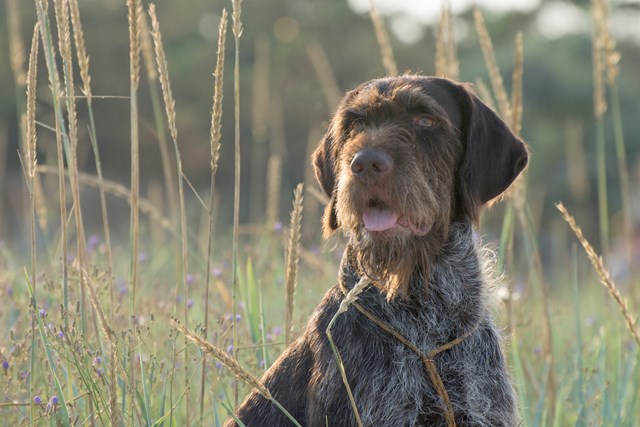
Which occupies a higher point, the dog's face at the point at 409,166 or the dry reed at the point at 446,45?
the dry reed at the point at 446,45

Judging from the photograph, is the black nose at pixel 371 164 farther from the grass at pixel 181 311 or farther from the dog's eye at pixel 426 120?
the dog's eye at pixel 426 120

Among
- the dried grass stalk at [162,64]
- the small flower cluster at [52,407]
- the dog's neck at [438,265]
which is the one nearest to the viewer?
the small flower cluster at [52,407]

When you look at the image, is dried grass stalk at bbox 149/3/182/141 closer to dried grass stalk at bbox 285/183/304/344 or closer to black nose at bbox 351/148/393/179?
dried grass stalk at bbox 285/183/304/344

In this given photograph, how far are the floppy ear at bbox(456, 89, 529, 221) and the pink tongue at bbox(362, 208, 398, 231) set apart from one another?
1.30ft

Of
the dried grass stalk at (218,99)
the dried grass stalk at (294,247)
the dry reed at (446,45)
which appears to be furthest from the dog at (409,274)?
the dry reed at (446,45)

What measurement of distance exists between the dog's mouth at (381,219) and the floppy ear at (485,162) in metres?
0.33

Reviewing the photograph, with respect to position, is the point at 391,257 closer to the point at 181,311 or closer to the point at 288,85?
the point at 181,311

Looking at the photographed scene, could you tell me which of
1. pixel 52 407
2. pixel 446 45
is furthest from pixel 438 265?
pixel 52 407

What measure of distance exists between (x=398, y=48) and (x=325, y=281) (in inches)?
850

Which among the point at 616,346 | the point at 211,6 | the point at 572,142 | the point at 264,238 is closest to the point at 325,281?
the point at 264,238

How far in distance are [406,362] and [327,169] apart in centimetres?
100

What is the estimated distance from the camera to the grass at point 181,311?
3.02 meters

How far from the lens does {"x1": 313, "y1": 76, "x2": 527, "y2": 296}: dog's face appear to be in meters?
3.24

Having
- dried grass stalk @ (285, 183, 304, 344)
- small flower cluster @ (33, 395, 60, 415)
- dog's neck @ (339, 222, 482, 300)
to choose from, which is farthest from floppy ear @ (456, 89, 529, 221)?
small flower cluster @ (33, 395, 60, 415)
